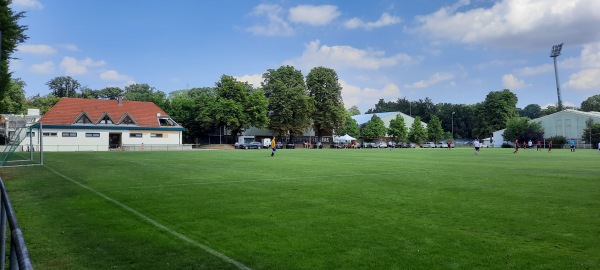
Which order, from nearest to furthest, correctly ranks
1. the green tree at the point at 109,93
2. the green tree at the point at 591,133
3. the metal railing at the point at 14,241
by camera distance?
the metal railing at the point at 14,241
the green tree at the point at 591,133
the green tree at the point at 109,93

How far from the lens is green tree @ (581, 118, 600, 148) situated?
82938 mm

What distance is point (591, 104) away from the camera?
137 metres

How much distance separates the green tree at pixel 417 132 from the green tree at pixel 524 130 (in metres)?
20.8

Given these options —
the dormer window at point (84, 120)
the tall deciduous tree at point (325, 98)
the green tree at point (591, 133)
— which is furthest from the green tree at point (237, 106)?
the green tree at point (591, 133)

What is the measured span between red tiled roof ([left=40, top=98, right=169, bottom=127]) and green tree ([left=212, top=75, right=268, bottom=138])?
11.3 metres

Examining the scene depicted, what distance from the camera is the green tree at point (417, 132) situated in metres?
109

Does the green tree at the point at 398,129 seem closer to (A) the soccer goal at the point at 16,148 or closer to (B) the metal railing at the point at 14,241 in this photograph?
(A) the soccer goal at the point at 16,148

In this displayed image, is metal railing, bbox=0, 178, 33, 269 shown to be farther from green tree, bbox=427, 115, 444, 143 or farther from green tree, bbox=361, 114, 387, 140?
green tree, bbox=427, 115, 444, 143

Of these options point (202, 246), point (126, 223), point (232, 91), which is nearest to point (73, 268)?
point (202, 246)

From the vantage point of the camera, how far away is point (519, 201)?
37.4ft

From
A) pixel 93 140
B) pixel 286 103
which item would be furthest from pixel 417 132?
pixel 93 140

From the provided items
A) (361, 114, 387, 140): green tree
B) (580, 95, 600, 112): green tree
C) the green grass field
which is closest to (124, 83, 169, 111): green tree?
(361, 114, 387, 140): green tree

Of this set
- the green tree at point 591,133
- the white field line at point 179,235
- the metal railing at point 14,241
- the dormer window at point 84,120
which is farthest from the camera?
the green tree at point 591,133

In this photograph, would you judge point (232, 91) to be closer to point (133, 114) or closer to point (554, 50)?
point (133, 114)
